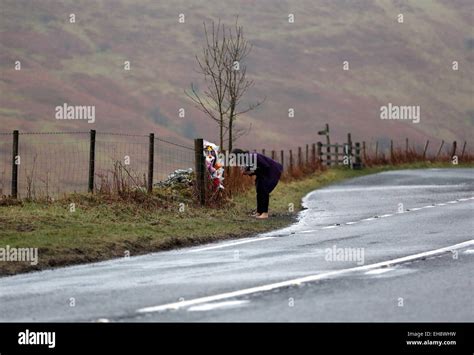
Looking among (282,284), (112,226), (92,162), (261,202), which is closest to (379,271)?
(282,284)

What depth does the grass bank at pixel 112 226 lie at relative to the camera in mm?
19141

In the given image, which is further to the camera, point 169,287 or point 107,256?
point 107,256

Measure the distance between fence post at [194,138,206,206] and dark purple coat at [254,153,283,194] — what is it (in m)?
2.17

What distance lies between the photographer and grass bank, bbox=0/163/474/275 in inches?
754

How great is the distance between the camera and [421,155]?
260 ft

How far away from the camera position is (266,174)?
2847 centimetres

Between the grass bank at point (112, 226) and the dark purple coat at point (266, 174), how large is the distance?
2.46 feet

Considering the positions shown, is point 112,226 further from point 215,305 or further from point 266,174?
point 215,305

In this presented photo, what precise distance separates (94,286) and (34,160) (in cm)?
1490

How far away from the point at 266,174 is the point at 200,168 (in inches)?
109

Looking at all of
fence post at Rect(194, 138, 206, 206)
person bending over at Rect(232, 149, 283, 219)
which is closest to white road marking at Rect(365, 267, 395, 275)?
person bending over at Rect(232, 149, 283, 219)

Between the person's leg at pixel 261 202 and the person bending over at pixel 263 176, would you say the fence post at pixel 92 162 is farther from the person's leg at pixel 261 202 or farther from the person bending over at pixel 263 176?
the person's leg at pixel 261 202

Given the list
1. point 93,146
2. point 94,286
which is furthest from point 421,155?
point 94,286
